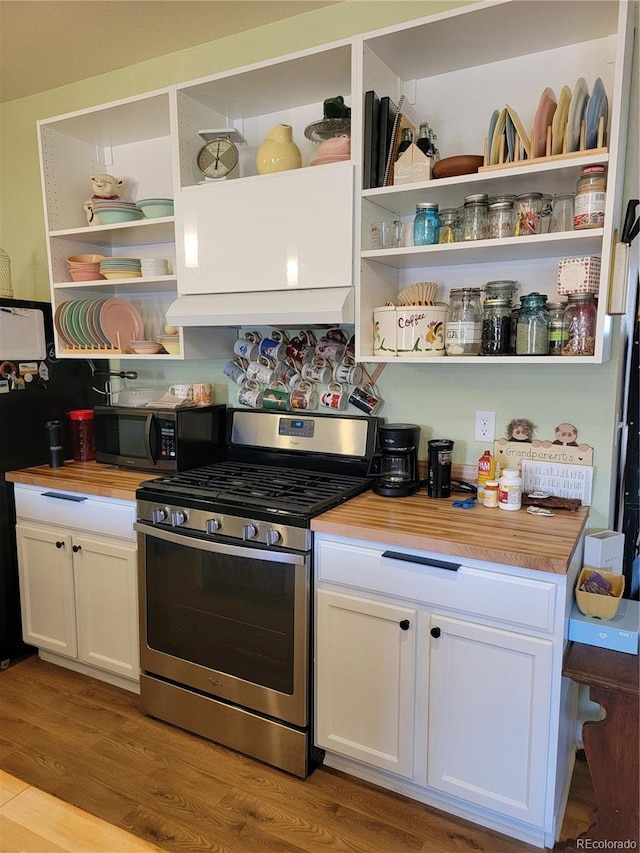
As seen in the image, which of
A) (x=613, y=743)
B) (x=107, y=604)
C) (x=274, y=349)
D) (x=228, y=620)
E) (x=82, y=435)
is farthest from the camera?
(x=82, y=435)

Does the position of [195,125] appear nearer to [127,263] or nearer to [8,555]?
[127,263]

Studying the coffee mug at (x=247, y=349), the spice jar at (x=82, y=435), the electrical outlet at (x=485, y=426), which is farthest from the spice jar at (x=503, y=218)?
the spice jar at (x=82, y=435)

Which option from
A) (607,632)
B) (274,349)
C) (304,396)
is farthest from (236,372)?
(607,632)

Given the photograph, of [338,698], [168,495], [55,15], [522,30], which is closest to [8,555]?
[168,495]

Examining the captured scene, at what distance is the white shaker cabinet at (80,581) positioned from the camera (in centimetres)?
226

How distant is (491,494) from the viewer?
1.92m

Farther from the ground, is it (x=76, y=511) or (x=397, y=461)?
(x=397, y=461)

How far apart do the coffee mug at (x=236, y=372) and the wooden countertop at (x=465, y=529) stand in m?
0.86

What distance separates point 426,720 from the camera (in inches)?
67.4

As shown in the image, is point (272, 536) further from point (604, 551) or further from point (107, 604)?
point (604, 551)

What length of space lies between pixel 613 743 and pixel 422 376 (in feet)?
4.29

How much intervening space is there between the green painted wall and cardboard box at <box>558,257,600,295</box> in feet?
0.86

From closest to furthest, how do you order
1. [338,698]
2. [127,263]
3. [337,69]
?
[338,698] < [337,69] < [127,263]

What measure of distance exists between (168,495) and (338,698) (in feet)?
2.96
